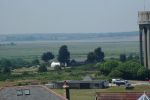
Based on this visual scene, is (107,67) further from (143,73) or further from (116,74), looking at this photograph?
(143,73)

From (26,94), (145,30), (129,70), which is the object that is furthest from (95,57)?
(26,94)

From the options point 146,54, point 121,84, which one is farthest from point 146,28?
point 121,84

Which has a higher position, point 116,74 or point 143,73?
point 143,73

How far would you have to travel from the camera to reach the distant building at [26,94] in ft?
101

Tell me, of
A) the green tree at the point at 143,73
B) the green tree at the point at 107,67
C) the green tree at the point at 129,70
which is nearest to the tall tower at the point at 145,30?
the green tree at the point at 129,70

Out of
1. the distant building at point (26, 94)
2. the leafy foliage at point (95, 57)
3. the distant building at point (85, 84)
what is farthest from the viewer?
the leafy foliage at point (95, 57)

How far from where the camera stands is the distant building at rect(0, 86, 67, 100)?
1208 inches

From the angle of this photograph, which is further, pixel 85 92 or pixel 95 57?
pixel 95 57

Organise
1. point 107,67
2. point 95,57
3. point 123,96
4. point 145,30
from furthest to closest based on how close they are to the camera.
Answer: point 95,57, point 145,30, point 107,67, point 123,96

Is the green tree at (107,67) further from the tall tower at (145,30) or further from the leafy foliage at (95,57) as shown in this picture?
the leafy foliage at (95,57)

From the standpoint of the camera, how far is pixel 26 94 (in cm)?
3092

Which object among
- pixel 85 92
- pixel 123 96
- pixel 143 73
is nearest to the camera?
pixel 123 96

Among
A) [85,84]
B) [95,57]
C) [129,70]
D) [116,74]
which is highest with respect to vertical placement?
[129,70]

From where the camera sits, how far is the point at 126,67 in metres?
79.1
